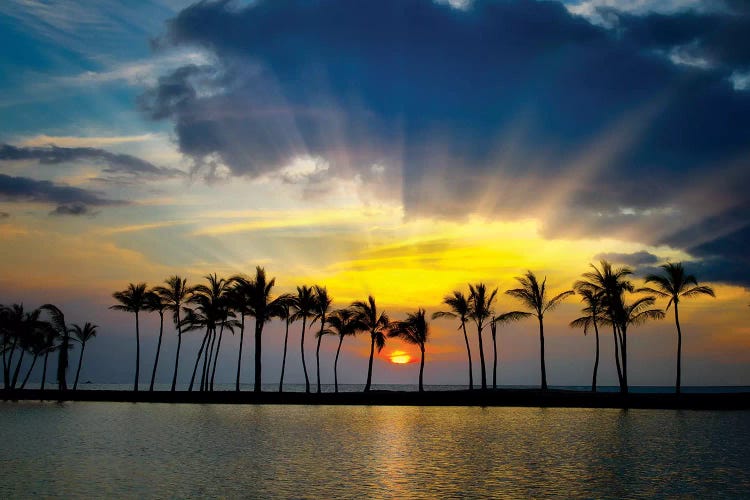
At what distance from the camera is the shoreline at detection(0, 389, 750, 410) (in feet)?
198

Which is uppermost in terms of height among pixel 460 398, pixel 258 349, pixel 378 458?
pixel 258 349

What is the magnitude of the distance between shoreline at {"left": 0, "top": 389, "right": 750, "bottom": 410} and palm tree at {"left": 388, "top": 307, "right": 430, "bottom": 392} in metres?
7.00

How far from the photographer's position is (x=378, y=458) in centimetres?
2880

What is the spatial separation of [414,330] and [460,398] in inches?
497

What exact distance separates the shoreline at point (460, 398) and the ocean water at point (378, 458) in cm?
1184

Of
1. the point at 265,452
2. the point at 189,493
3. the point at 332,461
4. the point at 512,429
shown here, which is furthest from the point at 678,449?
the point at 189,493

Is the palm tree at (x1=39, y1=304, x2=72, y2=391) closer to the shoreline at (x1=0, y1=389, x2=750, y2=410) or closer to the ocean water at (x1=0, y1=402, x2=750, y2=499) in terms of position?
the shoreline at (x1=0, y1=389, x2=750, y2=410)

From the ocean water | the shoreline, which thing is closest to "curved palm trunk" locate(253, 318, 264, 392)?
the shoreline

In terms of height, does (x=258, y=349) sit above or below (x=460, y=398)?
above

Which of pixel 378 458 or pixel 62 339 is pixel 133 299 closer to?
pixel 62 339

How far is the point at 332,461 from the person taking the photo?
27.6 metres

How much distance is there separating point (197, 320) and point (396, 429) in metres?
45.4

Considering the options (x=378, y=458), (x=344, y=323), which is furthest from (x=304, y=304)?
(x=378, y=458)

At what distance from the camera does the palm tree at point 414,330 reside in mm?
79938
